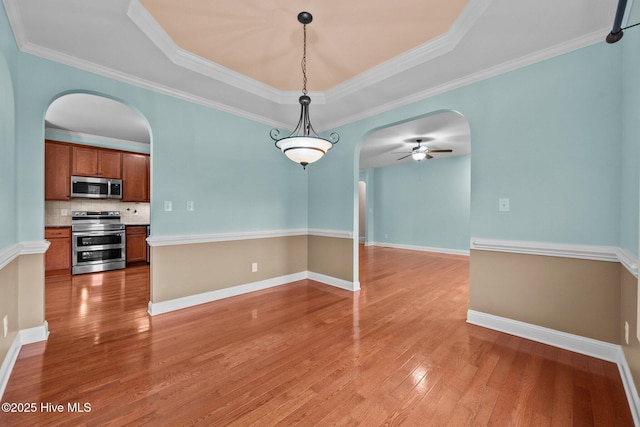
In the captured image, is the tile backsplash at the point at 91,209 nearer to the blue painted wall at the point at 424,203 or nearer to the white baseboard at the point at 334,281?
the white baseboard at the point at 334,281

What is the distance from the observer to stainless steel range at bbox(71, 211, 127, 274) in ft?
16.4

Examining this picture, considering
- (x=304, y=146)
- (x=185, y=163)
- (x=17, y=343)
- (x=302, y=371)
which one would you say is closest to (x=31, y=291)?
(x=17, y=343)

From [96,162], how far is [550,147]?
23.5ft

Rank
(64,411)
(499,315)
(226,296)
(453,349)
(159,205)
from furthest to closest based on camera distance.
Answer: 1. (226,296)
2. (159,205)
3. (499,315)
4. (453,349)
5. (64,411)

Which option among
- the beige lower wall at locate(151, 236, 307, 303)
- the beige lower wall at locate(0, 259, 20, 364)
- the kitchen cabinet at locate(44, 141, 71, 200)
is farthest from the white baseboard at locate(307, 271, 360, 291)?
the kitchen cabinet at locate(44, 141, 71, 200)

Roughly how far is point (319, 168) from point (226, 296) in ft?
7.86

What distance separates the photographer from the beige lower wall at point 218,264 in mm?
3109

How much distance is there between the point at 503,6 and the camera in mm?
1915

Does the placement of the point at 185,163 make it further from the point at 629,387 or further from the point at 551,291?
the point at 629,387

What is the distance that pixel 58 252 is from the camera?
4898 millimetres

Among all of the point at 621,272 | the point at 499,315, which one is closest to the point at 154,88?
the point at 499,315

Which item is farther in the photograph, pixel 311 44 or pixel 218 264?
pixel 218 264

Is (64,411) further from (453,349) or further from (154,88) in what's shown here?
(154,88)

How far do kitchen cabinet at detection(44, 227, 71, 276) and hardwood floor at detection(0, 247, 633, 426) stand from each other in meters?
2.22
